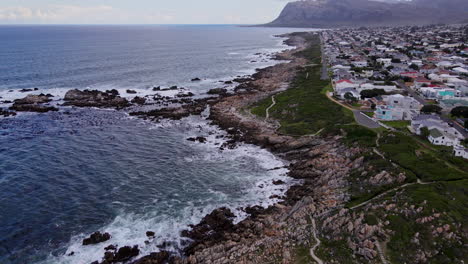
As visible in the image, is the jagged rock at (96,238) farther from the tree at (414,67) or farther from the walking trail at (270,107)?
the tree at (414,67)

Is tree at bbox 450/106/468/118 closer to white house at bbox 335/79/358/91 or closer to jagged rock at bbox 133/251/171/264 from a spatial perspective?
white house at bbox 335/79/358/91

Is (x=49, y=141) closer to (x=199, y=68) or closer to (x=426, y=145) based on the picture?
(x=426, y=145)

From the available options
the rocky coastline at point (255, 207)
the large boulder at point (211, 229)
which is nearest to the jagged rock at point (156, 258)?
the rocky coastline at point (255, 207)

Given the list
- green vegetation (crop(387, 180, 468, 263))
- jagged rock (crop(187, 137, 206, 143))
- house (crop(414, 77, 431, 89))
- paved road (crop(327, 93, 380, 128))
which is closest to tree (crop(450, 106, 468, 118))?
paved road (crop(327, 93, 380, 128))

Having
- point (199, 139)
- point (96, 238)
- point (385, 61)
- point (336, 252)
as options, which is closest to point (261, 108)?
point (199, 139)

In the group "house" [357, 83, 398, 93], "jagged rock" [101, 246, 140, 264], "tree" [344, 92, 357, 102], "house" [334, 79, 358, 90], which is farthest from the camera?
"house" [334, 79, 358, 90]

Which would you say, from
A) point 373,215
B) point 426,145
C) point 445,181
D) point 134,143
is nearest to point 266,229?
point 373,215
